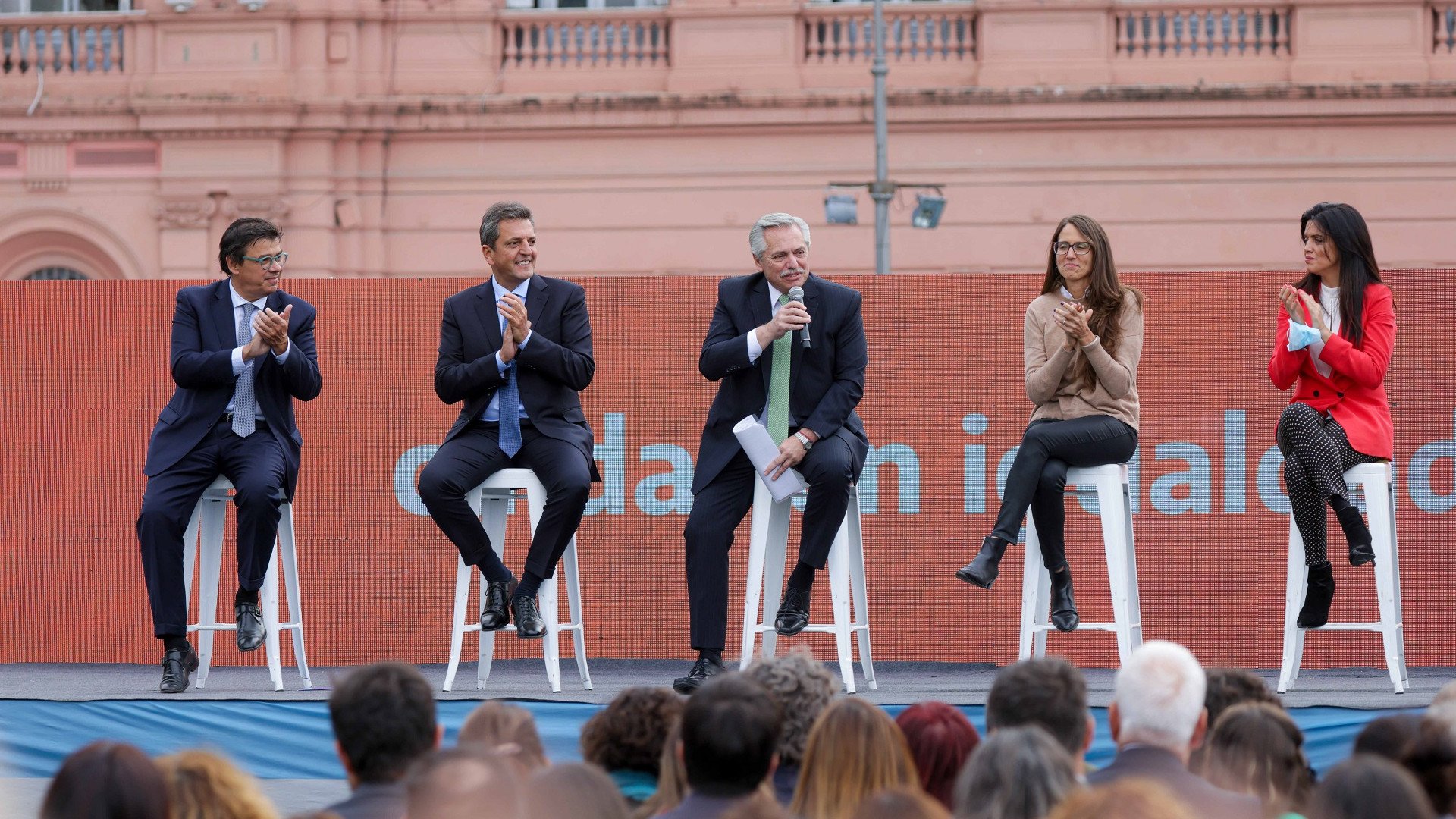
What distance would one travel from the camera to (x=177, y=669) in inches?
212

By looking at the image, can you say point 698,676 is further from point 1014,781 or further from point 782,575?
point 1014,781

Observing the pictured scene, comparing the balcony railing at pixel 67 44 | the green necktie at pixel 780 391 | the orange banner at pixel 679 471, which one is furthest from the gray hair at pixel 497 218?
the balcony railing at pixel 67 44

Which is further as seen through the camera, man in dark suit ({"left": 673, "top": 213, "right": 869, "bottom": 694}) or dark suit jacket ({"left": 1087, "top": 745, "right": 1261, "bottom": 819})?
man in dark suit ({"left": 673, "top": 213, "right": 869, "bottom": 694})

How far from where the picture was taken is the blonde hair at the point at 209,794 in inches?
105

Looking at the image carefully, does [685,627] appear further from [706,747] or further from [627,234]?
[627,234]

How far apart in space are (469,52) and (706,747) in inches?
552

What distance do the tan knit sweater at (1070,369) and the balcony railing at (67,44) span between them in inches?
508

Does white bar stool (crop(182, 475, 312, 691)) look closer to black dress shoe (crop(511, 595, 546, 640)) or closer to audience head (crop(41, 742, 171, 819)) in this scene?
black dress shoe (crop(511, 595, 546, 640))

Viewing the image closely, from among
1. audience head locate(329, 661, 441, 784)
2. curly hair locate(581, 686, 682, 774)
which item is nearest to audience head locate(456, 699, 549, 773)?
curly hair locate(581, 686, 682, 774)

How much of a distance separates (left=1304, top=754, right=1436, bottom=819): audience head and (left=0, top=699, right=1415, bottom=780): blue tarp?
233 centimetres

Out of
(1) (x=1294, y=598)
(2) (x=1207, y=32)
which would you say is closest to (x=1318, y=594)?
(1) (x=1294, y=598)

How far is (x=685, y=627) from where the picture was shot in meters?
6.86

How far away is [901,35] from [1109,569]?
11.1 metres

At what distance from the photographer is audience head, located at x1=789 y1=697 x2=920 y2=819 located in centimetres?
294
